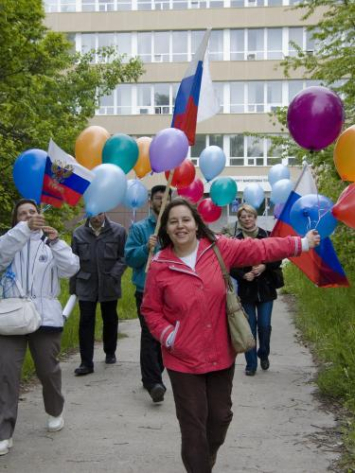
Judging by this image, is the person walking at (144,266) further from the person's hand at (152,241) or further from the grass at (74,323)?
the grass at (74,323)

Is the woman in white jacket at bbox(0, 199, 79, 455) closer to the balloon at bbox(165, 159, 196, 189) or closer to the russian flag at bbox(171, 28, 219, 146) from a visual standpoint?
the russian flag at bbox(171, 28, 219, 146)

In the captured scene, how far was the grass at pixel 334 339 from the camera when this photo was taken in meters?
5.34

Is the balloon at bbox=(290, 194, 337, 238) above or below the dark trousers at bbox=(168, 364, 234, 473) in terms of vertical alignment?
above

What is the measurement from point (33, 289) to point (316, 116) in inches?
100

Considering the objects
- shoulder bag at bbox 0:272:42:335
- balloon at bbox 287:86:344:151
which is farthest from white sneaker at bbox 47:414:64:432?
balloon at bbox 287:86:344:151

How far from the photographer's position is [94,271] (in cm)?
723

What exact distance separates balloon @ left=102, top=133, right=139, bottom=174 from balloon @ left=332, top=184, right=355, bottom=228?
264 cm

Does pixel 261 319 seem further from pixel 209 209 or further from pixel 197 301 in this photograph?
pixel 209 209

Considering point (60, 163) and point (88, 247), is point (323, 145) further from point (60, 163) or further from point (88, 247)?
point (88, 247)

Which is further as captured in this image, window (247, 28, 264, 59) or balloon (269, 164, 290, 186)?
window (247, 28, 264, 59)

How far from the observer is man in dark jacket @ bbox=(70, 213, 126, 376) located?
705cm


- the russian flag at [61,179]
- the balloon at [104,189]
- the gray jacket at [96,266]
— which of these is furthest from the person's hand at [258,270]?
the russian flag at [61,179]

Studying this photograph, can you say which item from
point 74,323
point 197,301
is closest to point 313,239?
point 197,301

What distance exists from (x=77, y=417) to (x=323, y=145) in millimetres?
3135
